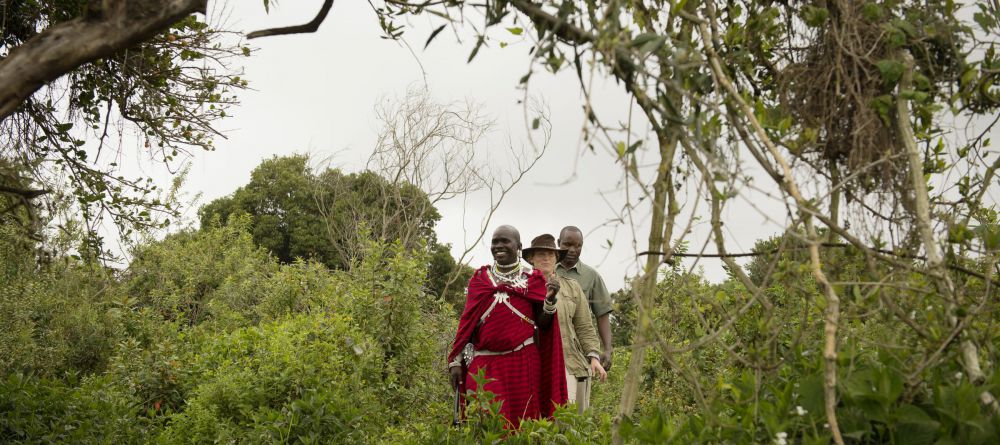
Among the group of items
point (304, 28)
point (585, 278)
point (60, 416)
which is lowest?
point (60, 416)

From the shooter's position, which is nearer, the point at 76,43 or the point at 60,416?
the point at 76,43

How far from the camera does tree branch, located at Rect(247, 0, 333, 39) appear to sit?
12.8 ft

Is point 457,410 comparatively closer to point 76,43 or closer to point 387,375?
point 387,375

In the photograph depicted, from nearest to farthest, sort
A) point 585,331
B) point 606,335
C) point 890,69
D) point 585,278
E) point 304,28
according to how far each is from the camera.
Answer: point 890,69, point 304,28, point 585,331, point 606,335, point 585,278

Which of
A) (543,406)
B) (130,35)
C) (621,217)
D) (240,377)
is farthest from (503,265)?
(621,217)

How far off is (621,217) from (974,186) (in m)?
1.61

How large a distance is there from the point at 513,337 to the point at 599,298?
121 centimetres

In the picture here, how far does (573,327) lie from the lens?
22.9 ft

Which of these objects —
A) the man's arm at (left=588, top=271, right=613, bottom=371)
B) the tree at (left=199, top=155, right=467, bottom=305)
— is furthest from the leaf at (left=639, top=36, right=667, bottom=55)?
the tree at (left=199, top=155, right=467, bottom=305)

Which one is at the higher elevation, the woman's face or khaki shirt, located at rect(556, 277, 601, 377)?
the woman's face

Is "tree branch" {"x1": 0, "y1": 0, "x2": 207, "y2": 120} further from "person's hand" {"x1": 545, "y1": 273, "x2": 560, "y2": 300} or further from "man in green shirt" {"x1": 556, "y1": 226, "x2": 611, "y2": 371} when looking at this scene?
"man in green shirt" {"x1": 556, "y1": 226, "x2": 611, "y2": 371}

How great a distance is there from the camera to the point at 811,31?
3.01 m

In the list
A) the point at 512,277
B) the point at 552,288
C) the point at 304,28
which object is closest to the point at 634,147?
the point at 304,28

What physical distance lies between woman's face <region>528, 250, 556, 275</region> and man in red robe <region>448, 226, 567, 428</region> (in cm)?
32
